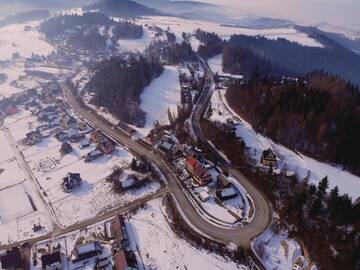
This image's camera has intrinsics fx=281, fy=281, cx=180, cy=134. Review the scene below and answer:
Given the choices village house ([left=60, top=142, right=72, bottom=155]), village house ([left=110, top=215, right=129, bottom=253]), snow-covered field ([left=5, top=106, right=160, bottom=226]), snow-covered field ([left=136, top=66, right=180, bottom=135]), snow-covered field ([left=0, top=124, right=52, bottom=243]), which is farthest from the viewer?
snow-covered field ([left=136, top=66, right=180, bottom=135])

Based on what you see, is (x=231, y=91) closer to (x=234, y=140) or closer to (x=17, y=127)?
(x=234, y=140)

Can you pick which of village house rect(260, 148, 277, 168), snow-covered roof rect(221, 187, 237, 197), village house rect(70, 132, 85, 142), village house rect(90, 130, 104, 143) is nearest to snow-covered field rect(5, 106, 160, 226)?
village house rect(90, 130, 104, 143)

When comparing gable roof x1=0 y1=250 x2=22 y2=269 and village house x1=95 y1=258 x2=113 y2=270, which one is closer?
village house x1=95 y1=258 x2=113 y2=270

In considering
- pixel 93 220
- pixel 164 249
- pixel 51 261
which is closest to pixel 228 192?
pixel 164 249

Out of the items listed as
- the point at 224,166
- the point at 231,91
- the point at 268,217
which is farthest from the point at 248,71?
the point at 268,217

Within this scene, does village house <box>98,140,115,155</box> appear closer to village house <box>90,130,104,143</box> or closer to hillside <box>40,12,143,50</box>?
village house <box>90,130,104,143</box>

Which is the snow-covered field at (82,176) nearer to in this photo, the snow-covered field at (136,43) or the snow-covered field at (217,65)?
the snow-covered field at (217,65)
